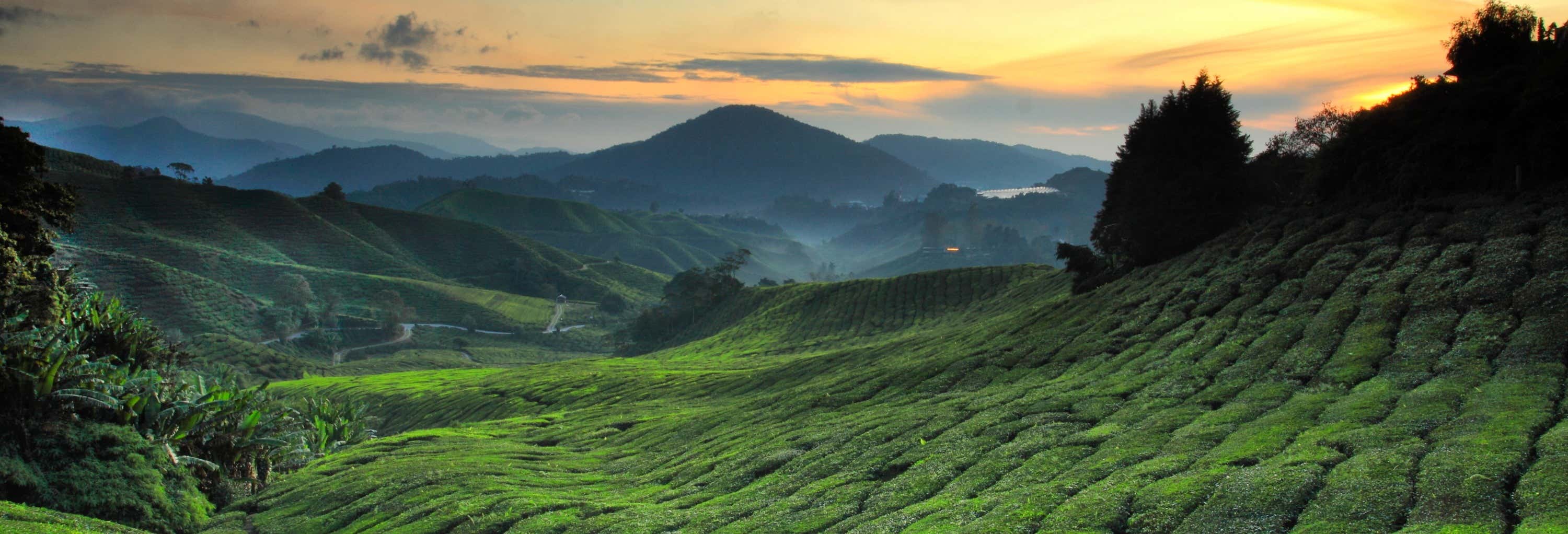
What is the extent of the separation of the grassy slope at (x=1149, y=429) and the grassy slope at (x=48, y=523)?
23.8 feet

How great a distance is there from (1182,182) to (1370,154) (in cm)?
1446

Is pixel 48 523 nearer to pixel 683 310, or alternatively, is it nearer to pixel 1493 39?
pixel 1493 39

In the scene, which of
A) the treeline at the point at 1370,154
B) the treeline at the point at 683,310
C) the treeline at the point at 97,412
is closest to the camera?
the treeline at the point at 97,412

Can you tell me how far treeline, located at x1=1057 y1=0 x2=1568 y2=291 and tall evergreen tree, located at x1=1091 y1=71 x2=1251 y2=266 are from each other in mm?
90

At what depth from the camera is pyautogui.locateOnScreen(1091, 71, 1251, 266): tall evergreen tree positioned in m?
61.2

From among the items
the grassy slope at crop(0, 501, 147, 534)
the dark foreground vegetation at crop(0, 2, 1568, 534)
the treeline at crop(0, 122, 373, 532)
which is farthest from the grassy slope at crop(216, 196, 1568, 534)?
the grassy slope at crop(0, 501, 147, 534)

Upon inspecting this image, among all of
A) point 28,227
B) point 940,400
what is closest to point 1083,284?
point 940,400

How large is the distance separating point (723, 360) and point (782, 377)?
121ft

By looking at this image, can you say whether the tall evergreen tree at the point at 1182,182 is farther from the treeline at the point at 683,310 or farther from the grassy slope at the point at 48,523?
the treeline at the point at 683,310

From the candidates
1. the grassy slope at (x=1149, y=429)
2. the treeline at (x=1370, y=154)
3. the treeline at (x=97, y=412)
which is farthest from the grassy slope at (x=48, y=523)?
the treeline at (x=1370, y=154)

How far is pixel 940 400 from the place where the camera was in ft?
137

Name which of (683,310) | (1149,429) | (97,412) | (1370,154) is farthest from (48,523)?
(683,310)

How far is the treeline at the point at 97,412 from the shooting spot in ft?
111

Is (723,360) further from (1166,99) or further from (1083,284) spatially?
(1166,99)
